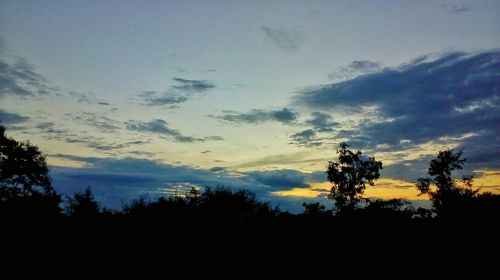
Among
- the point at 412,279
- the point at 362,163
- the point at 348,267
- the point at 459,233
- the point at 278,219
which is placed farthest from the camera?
the point at 362,163

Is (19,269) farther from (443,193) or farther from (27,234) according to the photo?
(443,193)

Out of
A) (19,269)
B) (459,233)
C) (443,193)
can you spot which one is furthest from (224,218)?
(443,193)

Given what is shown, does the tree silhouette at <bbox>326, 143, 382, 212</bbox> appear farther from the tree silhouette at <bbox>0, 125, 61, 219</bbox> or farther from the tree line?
the tree silhouette at <bbox>0, 125, 61, 219</bbox>

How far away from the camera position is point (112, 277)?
1870 cm

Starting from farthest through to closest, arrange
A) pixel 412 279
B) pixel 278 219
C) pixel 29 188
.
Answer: pixel 29 188 → pixel 278 219 → pixel 412 279

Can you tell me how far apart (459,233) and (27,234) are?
2237 centimetres

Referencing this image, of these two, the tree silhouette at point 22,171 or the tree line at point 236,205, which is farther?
the tree silhouette at point 22,171

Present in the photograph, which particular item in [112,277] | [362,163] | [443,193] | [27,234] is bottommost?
[112,277]

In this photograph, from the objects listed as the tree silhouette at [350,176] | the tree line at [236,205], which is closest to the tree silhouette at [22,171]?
the tree line at [236,205]

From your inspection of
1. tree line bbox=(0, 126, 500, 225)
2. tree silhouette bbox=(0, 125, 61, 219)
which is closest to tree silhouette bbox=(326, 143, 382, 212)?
tree line bbox=(0, 126, 500, 225)

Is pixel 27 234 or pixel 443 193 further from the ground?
pixel 443 193

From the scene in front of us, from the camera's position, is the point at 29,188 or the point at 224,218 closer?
the point at 224,218

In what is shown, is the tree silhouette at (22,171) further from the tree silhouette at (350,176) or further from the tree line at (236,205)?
the tree silhouette at (350,176)

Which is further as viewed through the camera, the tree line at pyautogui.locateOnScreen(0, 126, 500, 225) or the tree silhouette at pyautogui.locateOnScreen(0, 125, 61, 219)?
the tree silhouette at pyautogui.locateOnScreen(0, 125, 61, 219)
